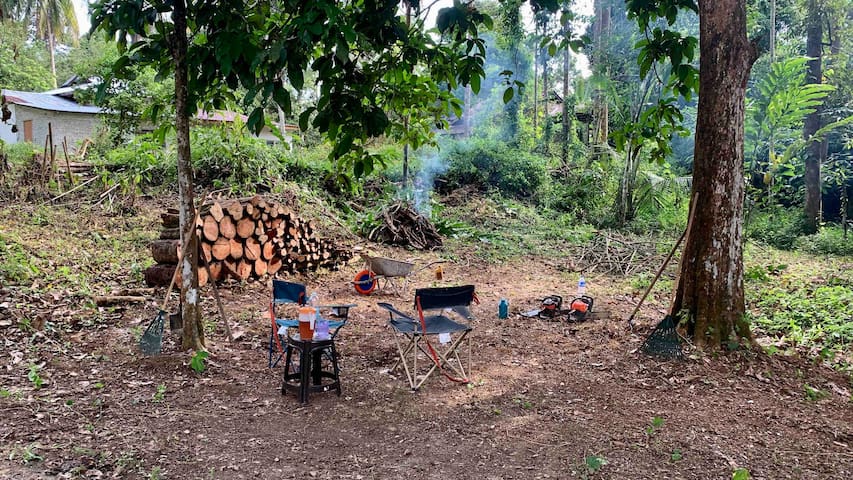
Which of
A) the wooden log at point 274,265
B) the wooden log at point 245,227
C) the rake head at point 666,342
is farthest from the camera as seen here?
the wooden log at point 274,265

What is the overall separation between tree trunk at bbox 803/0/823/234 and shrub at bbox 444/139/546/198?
23.3 feet

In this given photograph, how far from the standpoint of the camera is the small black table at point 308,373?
3.89 meters

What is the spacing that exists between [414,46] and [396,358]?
2.77 metres

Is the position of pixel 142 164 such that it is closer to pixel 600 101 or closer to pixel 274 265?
pixel 274 265

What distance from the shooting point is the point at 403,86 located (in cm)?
432

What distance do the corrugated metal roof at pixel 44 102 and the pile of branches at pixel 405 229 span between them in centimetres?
1234

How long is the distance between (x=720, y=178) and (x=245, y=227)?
5.88 m

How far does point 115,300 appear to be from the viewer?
590 centimetres

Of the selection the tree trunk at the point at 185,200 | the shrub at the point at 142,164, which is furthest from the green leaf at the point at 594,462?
the shrub at the point at 142,164

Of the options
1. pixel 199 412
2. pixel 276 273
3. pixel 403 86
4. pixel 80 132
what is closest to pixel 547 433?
pixel 199 412

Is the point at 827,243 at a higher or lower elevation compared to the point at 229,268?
higher

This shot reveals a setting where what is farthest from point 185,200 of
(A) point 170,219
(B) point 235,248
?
(B) point 235,248

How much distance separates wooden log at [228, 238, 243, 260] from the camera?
7277 mm

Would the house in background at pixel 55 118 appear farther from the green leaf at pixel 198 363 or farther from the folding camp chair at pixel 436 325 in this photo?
the folding camp chair at pixel 436 325
